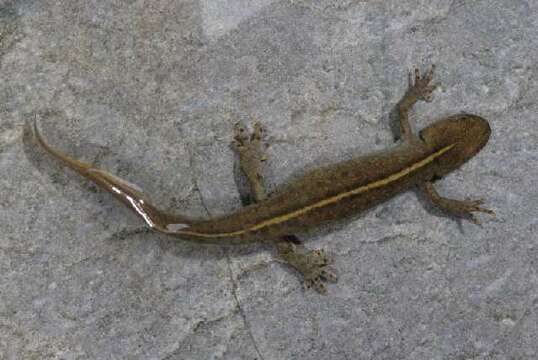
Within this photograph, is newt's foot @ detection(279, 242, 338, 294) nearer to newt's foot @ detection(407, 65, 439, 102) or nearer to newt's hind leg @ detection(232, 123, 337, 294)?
newt's hind leg @ detection(232, 123, 337, 294)

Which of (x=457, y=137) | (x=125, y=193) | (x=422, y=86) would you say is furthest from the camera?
(x=422, y=86)

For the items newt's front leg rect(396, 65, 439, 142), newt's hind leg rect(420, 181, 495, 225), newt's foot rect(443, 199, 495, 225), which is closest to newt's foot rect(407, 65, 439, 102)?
newt's front leg rect(396, 65, 439, 142)

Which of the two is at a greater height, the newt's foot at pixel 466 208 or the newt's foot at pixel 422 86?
the newt's foot at pixel 422 86

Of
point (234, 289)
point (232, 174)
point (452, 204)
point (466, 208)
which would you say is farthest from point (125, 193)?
point (466, 208)

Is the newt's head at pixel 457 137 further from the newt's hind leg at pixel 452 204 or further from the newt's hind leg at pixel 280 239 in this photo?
the newt's hind leg at pixel 280 239

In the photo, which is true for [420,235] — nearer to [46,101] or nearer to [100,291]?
[100,291]

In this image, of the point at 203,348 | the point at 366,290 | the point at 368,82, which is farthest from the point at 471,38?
the point at 203,348

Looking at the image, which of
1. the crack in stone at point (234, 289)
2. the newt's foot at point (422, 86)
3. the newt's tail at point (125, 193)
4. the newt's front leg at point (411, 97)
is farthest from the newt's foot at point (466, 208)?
the newt's tail at point (125, 193)

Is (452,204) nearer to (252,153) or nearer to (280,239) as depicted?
(280,239)
